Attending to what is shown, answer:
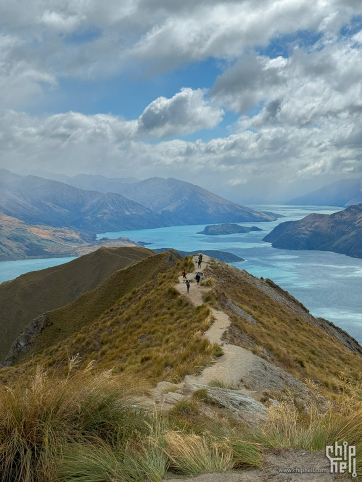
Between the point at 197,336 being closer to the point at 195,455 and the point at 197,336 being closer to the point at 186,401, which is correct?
the point at 186,401

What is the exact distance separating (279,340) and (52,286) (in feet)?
290

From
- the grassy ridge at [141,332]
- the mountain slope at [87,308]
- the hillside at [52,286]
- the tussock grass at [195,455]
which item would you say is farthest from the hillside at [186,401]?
the hillside at [52,286]

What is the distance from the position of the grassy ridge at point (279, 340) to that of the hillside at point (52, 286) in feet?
204

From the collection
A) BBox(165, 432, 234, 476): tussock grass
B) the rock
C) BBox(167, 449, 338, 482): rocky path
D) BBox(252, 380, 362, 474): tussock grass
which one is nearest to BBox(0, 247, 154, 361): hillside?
the rock

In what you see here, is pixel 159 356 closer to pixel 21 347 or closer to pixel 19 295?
pixel 21 347

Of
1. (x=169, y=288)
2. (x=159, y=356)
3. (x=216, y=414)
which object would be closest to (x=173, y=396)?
(x=216, y=414)

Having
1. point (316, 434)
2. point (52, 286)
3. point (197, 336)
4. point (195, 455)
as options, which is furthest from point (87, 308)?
point (52, 286)

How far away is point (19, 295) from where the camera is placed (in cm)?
9269

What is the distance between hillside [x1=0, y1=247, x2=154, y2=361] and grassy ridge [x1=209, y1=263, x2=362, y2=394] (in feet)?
204

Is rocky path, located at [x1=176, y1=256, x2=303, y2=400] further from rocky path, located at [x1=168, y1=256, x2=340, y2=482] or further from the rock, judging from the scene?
the rock

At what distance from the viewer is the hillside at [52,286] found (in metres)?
Result: 84.8

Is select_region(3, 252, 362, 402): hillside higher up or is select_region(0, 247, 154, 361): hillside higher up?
select_region(3, 252, 362, 402): hillside

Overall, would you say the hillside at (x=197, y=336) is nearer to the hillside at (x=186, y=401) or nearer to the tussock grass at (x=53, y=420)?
the hillside at (x=186, y=401)

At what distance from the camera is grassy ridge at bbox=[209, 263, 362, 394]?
18547mm
